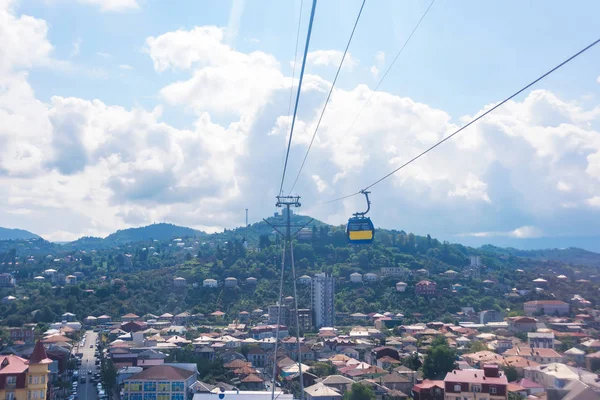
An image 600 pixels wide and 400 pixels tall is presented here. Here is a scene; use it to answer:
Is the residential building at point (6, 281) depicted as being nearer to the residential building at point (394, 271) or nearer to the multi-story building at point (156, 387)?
the residential building at point (394, 271)

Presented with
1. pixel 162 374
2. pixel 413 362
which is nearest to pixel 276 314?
pixel 413 362

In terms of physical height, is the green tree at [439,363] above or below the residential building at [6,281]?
below

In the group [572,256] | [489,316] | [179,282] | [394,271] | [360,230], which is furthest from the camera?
[394,271]

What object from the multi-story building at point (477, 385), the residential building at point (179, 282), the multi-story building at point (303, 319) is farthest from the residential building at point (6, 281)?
the multi-story building at point (477, 385)

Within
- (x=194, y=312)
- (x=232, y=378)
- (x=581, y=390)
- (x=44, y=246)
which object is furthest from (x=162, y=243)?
(x=581, y=390)

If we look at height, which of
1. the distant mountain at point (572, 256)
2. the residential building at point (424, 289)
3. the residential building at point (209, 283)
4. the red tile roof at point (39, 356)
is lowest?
the red tile roof at point (39, 356)

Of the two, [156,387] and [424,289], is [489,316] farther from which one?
[156,387]
